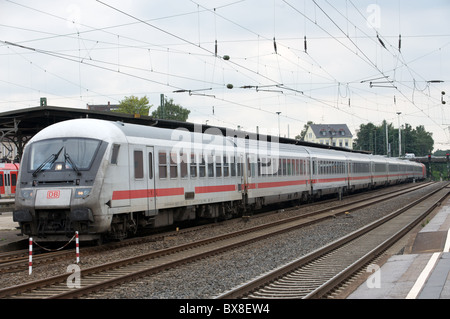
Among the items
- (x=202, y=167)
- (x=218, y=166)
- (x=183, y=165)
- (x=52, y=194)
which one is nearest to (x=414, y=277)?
(x=52, y=194)

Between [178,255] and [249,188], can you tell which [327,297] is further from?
[249,188]

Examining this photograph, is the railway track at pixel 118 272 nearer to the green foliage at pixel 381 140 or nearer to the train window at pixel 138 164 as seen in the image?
the train window at pixel 138 164

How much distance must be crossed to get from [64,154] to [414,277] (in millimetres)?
9207

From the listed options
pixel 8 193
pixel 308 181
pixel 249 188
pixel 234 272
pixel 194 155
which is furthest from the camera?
pixel 8 193

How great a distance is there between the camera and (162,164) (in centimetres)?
1727

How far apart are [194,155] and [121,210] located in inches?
204

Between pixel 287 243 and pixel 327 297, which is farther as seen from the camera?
pixel 287 243

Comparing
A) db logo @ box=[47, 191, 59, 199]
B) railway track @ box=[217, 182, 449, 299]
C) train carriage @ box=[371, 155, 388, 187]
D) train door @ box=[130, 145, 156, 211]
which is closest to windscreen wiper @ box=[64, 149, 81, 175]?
db logo @ box=[47, 191, 59, 199]

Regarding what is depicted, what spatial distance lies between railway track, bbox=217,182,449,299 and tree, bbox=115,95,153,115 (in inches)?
2677

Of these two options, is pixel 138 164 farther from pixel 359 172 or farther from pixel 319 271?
pixel 359 172

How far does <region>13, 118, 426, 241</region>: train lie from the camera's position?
1414cm

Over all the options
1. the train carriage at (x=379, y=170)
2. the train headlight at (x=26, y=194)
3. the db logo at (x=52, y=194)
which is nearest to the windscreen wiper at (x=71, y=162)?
the db logo at (x=52, y=194)
